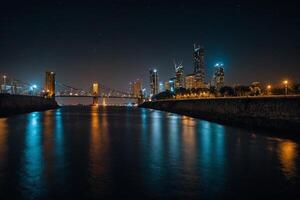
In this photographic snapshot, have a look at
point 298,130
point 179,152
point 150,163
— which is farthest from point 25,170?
point 298,130

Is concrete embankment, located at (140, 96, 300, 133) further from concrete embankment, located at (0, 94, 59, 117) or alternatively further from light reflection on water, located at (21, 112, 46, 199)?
concrete embankment, located at (0, 94, 59, 117)

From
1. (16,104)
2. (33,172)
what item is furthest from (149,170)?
(16,104)

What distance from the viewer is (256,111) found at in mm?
52219

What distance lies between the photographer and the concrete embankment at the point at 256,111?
1606 inches

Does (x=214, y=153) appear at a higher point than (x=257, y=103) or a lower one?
lower

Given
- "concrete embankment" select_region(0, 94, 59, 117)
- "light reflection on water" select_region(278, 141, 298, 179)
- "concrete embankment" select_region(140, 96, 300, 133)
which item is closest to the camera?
"light reflection on water" select_region(278, 141, 298, 179)

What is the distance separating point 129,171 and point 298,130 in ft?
76.2

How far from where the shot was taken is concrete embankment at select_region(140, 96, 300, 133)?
4078 cm

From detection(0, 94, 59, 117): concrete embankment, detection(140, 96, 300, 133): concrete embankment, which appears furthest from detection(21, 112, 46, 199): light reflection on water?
detection(0, 94, 59, 117): concrete embankment

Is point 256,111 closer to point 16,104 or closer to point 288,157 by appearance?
point 288,157

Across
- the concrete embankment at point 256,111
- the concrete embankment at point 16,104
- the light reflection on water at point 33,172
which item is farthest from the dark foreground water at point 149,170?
the concrete embankment at point 16,104

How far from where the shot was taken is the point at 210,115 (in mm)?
77750

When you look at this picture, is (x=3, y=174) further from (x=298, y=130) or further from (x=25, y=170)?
(x=298, y=130)

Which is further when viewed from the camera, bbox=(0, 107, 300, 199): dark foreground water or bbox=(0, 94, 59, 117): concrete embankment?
bbox=(0, 94, 59, 117): concrete embankment
